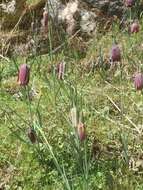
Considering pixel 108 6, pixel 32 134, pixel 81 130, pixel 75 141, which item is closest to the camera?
pixel 81 130

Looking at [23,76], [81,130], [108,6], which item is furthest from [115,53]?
[108,6]

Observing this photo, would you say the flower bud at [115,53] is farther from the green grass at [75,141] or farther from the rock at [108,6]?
the rock at [108,6]

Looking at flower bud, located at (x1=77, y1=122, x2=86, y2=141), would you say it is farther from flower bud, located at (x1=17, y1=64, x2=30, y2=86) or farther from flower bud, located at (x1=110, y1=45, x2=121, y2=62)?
flower bud, located at (x1=110, y1=45, x2=121, y2=62)

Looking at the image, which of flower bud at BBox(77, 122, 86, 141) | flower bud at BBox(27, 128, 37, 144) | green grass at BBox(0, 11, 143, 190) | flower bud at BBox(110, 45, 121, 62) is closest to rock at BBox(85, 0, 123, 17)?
green grass at BBox(0, 11, 143, 190)

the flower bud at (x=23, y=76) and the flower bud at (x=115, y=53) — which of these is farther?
the flower bud at (x=115, y=53)

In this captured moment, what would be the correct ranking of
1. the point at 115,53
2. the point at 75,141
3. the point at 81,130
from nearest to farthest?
the point at 81,130, the point at 75,141, the point at 115,53

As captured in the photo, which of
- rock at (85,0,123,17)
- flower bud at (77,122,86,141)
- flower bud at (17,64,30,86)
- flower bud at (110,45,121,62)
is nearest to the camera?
flower bud at (77,122,86,141)

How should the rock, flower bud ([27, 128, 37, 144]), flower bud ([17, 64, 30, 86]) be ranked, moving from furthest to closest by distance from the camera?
the rock, flower bud ([27, 128, 37, 144]), flower bud ([17, 64, 30, 86])

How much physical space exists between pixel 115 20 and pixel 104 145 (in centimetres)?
212

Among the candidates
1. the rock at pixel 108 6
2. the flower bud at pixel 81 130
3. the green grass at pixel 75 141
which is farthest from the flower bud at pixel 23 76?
the rock at pixel 108 6

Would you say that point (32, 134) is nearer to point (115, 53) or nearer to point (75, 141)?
point (75, 141)

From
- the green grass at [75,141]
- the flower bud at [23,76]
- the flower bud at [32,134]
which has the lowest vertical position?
the green grass at [75,141]

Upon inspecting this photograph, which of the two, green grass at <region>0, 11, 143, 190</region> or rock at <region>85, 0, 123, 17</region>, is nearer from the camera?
green grass at <region>0, 11, 143, 190</region>

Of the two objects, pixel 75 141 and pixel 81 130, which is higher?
pixel 81 130
